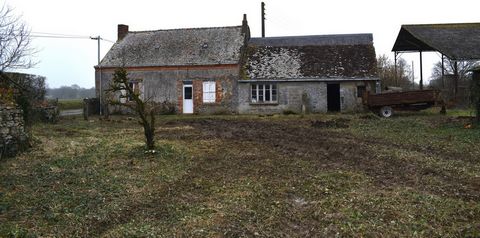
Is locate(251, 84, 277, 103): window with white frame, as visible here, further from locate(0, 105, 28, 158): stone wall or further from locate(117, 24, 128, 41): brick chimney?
locate(0, 105, 28, 158): stone wall

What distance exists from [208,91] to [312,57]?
7.33m

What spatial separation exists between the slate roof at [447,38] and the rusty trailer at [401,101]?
7.72ft

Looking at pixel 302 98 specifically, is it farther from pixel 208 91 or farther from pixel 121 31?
pixel 121 31

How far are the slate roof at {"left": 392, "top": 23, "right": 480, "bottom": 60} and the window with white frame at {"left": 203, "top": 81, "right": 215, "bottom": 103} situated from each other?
12546 mm

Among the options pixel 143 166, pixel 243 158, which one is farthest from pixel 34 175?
pixel 243 158

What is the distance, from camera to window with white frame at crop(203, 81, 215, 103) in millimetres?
29109

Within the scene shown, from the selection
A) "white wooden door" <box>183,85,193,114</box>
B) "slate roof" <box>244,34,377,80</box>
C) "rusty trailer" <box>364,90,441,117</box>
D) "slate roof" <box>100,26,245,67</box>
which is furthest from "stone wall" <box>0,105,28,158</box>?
"rusty trailer" <box>364,90,441,117</box>

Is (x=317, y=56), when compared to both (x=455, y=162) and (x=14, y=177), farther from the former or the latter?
(x=14, y=177)

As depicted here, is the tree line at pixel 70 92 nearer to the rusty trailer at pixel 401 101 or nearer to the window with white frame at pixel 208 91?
the window with white frame at pixel 208 91

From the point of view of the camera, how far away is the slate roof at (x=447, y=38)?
23.5 meters

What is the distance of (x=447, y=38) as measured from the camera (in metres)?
25.2

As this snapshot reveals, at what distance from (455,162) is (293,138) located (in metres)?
6.10

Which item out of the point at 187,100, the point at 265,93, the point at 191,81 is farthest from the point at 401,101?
the point at 187,100

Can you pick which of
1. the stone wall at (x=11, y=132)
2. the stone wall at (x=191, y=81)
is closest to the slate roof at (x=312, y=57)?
the stone wall at (x=191, y=81)
